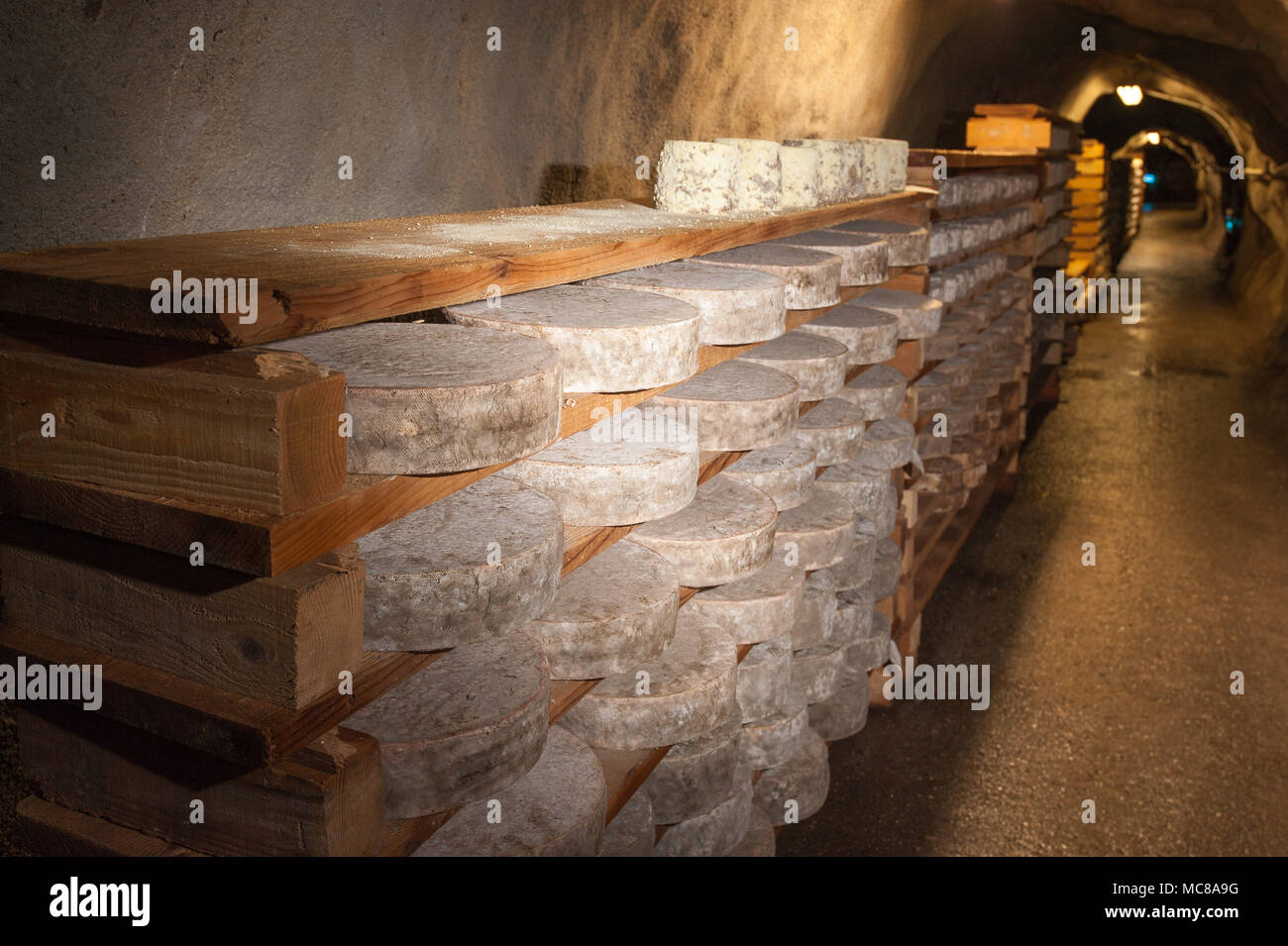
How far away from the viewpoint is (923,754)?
3596 millimetres

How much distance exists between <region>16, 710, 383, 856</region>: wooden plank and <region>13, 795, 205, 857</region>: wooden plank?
0.05 ft

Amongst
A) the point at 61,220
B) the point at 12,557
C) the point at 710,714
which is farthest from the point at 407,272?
the point at 710,714

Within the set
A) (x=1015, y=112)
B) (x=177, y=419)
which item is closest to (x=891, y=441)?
(x=177, y=419)

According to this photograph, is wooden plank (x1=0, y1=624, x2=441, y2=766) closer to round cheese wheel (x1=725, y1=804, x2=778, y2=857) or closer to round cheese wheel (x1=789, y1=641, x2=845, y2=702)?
round cheese wheel (x1=725, y1=804, x2=778, y2=857)

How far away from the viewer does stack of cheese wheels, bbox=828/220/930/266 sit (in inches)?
125

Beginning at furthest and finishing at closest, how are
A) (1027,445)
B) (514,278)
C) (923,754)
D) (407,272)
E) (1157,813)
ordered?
(1027,445) < (923,754) < (1157,813) < (514,278) < (407,272)

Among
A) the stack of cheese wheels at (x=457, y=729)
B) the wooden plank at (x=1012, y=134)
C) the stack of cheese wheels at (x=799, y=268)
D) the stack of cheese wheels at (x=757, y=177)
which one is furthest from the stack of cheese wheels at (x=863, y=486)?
A: the wooden plank at (x=1012, y=134)

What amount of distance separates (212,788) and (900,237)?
2.56 meters

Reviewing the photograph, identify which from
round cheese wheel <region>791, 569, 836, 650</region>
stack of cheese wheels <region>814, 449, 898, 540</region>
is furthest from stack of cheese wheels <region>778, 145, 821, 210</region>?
round cheese wheel <region>791, 569, 836, 650</region>

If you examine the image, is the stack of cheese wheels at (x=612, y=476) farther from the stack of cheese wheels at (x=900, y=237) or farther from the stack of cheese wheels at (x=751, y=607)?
the stack of cheese wheels at (x=900, y=237)

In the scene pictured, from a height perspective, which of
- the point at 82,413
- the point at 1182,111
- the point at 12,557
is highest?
the point at 1182,111

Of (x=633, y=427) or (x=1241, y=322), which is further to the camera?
(x=1241, y=322)

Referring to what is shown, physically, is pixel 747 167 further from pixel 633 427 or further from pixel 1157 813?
pixel 1157 813

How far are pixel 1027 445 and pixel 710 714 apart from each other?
595 centimetres
